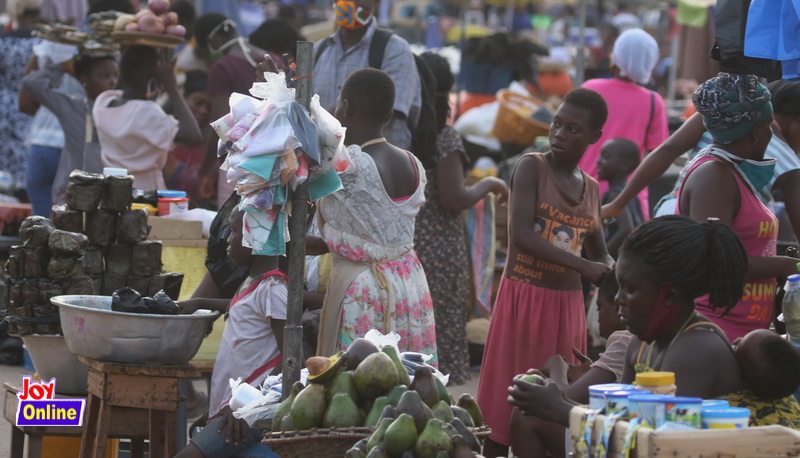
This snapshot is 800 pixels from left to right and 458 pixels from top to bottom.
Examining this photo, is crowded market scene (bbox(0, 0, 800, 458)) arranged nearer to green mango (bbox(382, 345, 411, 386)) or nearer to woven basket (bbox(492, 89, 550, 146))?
green mango (bbox(382, 345, 411, 386))

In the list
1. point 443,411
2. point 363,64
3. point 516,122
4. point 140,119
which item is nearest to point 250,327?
point 443,411

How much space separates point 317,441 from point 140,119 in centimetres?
426

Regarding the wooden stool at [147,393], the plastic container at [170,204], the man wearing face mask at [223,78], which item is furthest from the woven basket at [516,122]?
the wooden stool at [147,393]

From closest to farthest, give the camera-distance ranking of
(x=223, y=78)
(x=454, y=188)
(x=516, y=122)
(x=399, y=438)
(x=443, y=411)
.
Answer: (x=399, y=438)
(x=443, y=411)
(x=454, y=188)
(x=223, y=78)
(x=516, y=122)

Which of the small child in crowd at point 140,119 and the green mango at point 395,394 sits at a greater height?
the small child in crowd at point 140,119

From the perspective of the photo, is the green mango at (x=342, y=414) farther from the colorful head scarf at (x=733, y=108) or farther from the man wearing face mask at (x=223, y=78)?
the man wearing face mask at (x=223, y=78)

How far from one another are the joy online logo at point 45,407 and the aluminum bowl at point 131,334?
0.34 metres

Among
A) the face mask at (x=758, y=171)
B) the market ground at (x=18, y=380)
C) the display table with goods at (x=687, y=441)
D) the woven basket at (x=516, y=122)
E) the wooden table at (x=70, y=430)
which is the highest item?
the face mask at (x=758, y=171)

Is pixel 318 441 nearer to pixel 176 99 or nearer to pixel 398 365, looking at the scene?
pixel 398 365

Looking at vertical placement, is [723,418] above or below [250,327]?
above

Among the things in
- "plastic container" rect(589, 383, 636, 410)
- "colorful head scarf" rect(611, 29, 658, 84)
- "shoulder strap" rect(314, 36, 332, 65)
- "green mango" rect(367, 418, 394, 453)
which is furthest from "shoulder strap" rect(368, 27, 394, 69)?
"plastic container" rect(589, 383, 636, 410)

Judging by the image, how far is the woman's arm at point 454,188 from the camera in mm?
6844

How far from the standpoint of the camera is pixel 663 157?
527cm

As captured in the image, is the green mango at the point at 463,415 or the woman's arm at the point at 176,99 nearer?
the green mango at the point at 463,415
